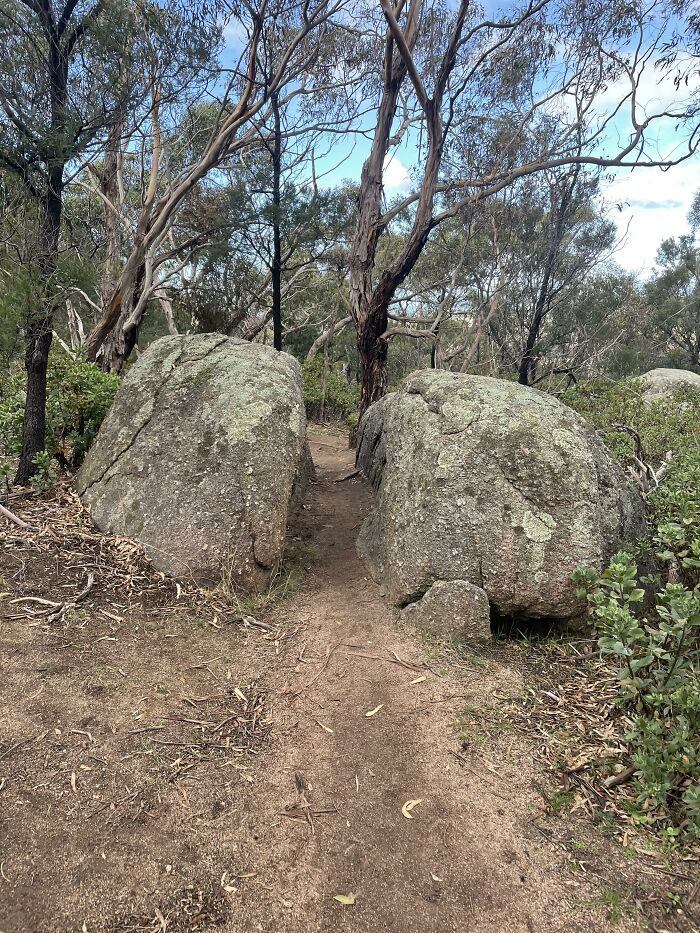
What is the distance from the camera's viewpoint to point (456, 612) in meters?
3.46

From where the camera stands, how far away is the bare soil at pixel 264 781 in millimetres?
1878

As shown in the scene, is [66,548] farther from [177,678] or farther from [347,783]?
[347,783]

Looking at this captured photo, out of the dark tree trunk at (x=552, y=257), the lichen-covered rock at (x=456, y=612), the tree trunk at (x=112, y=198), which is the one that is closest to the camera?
the lichen-covered rock at (x=456, y=612)

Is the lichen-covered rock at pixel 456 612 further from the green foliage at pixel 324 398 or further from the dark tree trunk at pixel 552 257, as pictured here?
the green foliage at pixel 324 398

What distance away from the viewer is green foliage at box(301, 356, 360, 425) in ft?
50.5

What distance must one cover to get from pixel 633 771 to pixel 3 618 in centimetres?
317

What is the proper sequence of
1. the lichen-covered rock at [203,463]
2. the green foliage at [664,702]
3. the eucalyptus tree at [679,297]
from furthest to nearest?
the eucalyptus tree at [679,297] → the lichen-covered rock at [203,463] → the green foliage at [664,702]

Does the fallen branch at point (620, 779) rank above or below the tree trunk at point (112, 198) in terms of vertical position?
below

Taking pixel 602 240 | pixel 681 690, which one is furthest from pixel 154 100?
pixel 602 240

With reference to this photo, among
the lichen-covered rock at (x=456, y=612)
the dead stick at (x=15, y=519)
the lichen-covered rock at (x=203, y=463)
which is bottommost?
the lichen-covered rock at (x=456, y=612)

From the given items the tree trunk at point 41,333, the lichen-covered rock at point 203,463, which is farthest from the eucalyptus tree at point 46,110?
the lichen-covered rock at point 203,463

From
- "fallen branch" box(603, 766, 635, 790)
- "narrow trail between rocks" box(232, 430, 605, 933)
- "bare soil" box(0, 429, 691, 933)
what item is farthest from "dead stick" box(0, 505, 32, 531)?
"fallen branch" box(603, 766, 635, 790)

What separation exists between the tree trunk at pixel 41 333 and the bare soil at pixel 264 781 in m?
1.43

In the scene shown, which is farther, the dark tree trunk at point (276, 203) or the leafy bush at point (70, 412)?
the dark tree trunk at point (276, 203)
